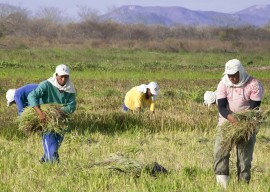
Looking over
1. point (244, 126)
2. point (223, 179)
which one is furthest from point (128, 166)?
point (244, 126)

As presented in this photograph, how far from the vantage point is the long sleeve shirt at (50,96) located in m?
5.82

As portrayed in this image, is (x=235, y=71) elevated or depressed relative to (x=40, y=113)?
elevated

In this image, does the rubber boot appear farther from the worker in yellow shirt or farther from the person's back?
A: the person's back

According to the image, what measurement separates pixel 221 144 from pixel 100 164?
47.1 inches

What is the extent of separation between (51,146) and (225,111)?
6.51ft

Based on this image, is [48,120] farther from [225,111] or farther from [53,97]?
[225,111]

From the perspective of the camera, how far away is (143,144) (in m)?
7.10

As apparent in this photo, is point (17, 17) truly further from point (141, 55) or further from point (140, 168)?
point (140, 168)

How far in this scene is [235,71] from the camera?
4734 millimetres

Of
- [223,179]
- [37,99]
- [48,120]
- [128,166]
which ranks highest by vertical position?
[37,99]

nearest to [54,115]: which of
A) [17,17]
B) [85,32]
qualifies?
[85,32]

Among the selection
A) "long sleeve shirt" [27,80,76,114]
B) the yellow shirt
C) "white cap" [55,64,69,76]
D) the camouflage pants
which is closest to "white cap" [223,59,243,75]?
the camouflage pants

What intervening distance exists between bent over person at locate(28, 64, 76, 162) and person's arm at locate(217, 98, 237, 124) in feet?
5.69

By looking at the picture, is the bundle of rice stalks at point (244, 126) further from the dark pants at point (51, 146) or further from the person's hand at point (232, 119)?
the dark pants at point (51, 146)
